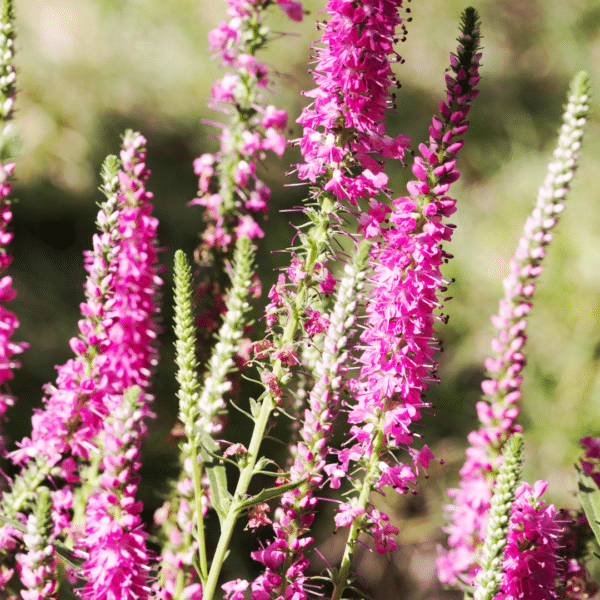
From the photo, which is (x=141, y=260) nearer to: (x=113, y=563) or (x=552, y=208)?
(x=113, y=563)

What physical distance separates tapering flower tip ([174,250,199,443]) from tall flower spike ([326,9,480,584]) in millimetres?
285

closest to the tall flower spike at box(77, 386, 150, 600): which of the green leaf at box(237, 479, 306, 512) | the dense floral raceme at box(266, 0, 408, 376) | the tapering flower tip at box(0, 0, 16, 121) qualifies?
the green leaf at box(237, 479, 306, 512)

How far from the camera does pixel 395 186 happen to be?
419 centimetres

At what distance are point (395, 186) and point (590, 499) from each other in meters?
3.04

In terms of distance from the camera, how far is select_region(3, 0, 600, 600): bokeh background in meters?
3.08

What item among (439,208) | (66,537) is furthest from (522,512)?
(66,537)

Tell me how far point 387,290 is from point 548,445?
101 inches

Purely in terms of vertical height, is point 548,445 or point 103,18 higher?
point 103,18

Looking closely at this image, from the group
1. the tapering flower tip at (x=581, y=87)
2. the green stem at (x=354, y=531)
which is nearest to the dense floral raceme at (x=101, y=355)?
the green stem at (x=354, y=531)

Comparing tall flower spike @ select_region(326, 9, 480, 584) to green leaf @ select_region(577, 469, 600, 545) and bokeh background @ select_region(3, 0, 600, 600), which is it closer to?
green leaf @ select_region(577, 469, 600, 545)

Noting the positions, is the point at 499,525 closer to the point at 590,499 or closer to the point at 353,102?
the point at 590,499

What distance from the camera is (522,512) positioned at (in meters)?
1.21

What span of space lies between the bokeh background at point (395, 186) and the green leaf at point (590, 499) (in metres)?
1.47

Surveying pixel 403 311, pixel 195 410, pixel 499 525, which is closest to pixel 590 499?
pixel 499 525
